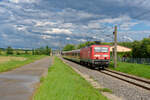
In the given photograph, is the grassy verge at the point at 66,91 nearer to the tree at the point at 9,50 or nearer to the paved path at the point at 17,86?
the paved path at the point at 17,86

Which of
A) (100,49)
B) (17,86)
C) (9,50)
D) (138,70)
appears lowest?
(17,86)

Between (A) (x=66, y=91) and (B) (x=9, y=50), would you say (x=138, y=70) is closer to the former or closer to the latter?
(A) (x=66, y=91)

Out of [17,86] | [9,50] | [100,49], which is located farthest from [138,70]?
[9,50]

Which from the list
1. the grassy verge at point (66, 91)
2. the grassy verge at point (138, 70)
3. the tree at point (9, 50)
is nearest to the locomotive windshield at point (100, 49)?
the grassy verge at point (138, 70)

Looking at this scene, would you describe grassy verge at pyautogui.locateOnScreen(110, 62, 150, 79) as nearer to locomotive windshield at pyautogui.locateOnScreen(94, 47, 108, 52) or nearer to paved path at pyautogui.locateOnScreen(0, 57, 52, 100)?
locomotive windshield at pyautogui.locateOnScreen(94, 47, 108, 52)

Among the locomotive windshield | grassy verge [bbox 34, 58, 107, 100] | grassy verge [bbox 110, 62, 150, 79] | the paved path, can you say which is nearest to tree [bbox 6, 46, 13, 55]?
the locomotive windshield

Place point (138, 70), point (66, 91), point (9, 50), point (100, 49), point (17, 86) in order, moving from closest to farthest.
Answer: point (66, 91), point (17, 86), point (138, 70), point (100, 49), point (9, 50)

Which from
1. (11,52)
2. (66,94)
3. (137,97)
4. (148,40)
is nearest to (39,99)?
(66,94)

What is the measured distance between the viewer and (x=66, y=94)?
7.71 meters

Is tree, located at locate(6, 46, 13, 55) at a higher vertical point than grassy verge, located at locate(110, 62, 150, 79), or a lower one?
higher

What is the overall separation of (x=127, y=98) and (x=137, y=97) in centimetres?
58

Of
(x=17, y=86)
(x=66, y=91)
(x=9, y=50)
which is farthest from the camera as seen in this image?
(x=9, y=50)

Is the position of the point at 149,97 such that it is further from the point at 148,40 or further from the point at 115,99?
the point at 148,40

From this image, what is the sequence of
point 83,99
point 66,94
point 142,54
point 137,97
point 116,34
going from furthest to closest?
point 142,54 → point 116,34 → point 137,97 → point 66,94 → point 83,99
